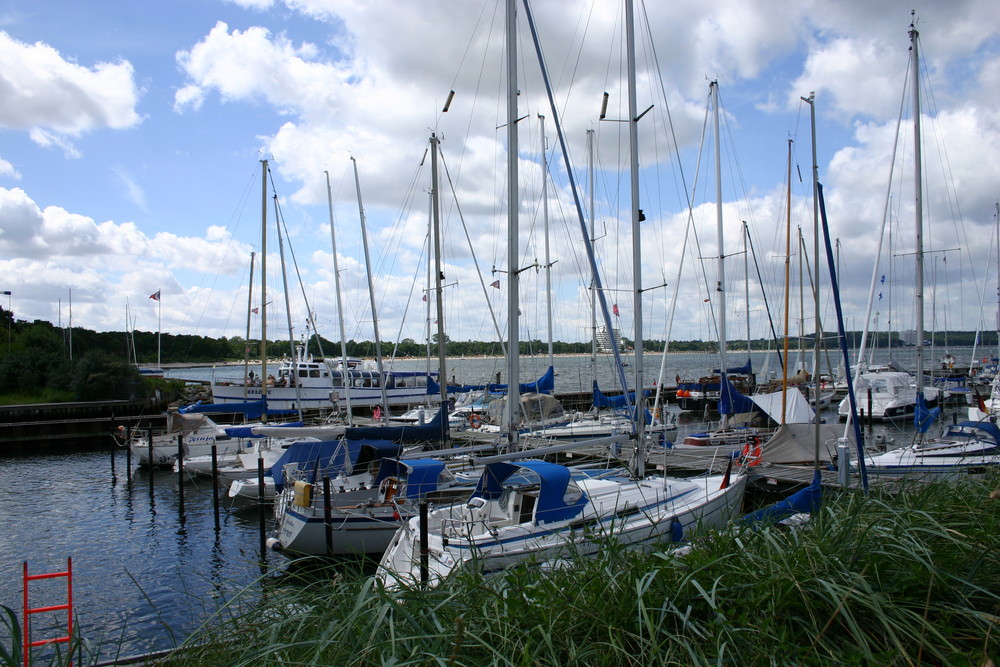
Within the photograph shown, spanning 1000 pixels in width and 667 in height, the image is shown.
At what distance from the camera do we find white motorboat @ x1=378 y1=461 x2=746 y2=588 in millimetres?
10336

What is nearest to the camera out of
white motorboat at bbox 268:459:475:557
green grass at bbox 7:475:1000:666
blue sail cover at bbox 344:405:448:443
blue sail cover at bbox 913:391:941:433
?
green grass at bbox 7:475:1000:666

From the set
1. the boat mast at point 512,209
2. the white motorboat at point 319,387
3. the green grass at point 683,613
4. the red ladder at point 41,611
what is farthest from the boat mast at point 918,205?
the white motorboat at point 319,387

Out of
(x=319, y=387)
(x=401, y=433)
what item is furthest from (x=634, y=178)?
(x=319, y=387)

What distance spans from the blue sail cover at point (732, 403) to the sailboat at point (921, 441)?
6108mm

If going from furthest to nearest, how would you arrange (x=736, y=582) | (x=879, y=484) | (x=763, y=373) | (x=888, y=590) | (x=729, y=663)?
1. (x=763, y=373)
2. (x=879, y=484)
3. (x=736, y=582)
4. (x=888, y=590)
5. (x=729, y=663)

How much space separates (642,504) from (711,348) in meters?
44.8

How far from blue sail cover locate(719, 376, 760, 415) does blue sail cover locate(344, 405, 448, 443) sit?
1282 centimetres

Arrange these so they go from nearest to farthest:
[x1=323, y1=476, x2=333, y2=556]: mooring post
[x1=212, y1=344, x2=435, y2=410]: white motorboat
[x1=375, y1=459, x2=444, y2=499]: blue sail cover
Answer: [x1=323, y1=476, x2=333, y2=556]: mooring post < [x1=375, y1=459, x2=444, y2=499]: blue sail cover < [x1=212, y1=344, x2=435, y2=410]: white motorboat

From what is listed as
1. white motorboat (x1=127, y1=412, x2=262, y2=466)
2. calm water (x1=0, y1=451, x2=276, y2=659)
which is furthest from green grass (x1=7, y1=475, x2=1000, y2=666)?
white motorboat (x1=127, y1=412, x2=262, y2=466)

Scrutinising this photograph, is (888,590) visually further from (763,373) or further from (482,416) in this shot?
(763,373)

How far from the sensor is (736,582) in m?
4.43

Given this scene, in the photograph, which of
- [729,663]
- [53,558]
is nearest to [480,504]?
[729,663]

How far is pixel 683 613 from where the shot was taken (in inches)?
164

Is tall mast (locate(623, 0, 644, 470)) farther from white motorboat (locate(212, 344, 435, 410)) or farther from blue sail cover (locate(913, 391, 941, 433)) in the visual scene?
white motorboat (locate(212, 344, 435, 410))
